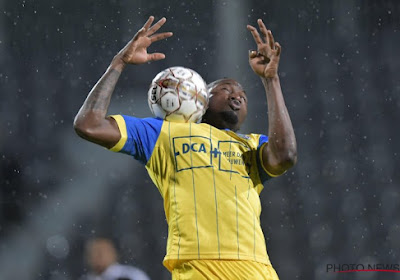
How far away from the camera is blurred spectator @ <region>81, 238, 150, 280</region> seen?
172 inches

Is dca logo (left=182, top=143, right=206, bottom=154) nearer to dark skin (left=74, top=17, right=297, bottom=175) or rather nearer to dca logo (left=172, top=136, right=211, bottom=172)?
dca logo (left=172, top=136, right=211, bottom=172)

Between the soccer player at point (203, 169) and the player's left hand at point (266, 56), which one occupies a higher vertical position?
the player's left hand at point (266, 56)

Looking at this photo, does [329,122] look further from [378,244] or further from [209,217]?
[209,217]

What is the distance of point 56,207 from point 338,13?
9.41ft

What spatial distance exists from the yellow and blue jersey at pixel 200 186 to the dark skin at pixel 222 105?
0.09m

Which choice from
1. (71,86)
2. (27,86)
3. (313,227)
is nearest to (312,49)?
(313,227)

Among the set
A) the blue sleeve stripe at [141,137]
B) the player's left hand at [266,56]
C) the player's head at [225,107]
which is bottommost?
the blue sleeve stripe at [141,137]

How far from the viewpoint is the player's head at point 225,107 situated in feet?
8.48

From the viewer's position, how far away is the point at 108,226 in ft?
16.5

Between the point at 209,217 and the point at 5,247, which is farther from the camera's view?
the point at 5,247

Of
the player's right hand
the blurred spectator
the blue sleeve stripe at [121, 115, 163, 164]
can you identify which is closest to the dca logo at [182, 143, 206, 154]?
the blue sleeve stripe at [121, 115, 163, 164]

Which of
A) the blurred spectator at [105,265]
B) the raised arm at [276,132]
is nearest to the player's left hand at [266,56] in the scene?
the raised arm at [276,132]

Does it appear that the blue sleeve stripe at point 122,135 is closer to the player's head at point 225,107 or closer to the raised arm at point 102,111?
the raised arm at point 102,111

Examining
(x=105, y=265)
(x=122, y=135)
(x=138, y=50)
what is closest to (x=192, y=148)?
(x=122, y=135)
